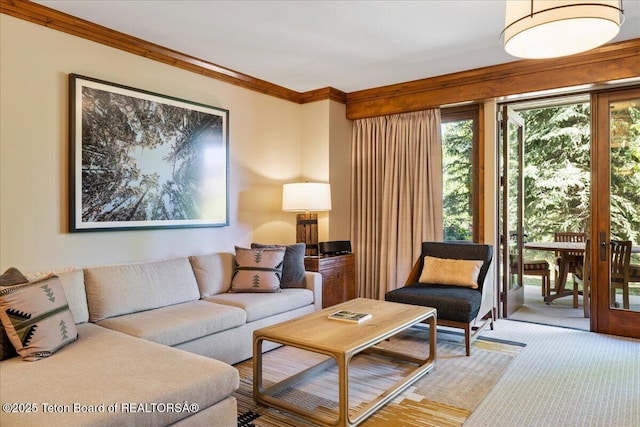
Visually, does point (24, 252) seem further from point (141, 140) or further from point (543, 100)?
point (543, 100)

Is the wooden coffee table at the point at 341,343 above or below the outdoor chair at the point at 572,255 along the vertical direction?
below

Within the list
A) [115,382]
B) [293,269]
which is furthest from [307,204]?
[115,382]

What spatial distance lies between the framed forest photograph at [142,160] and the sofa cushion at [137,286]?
394mm

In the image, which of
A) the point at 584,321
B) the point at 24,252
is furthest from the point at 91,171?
the point at 584,321

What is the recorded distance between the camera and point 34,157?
9.34 ft

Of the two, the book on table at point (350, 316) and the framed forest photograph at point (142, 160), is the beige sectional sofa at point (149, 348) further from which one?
the book on table at point (350, 316)

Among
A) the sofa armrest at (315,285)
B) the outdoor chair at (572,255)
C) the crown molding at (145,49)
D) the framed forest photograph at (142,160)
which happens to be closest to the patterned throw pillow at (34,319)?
the framed forest photograph at (142,160)

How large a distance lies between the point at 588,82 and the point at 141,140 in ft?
12.5

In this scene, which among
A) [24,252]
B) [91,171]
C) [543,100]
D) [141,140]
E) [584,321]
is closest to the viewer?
[24,252]

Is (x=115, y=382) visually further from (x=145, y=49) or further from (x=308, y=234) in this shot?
(x=308, y=234)

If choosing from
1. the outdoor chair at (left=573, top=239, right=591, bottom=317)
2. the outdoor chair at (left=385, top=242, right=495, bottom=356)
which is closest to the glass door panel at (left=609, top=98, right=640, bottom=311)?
the outdoor chair at (left=573, top=239, right=591, bottom=317)

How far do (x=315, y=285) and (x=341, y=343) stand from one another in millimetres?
1662

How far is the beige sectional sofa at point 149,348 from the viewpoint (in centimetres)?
163

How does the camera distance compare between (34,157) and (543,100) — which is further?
(543,100)
